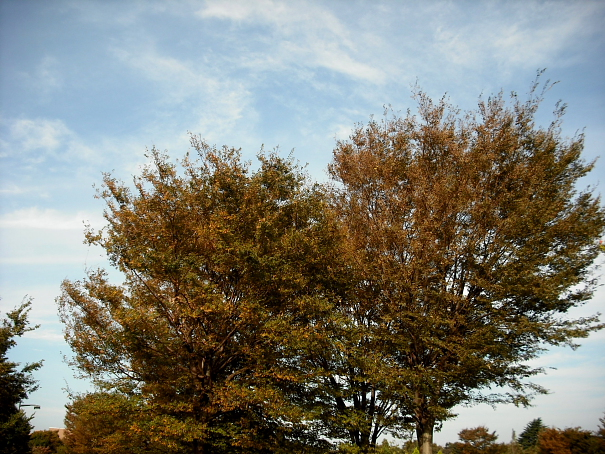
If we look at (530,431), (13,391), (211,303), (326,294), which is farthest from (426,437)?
(530,431)

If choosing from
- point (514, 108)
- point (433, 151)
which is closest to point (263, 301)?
point (433, 151)

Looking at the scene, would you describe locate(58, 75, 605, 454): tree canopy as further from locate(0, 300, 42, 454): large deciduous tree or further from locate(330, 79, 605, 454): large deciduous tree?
locate(0, 300, 42, 454): large deciduous tree

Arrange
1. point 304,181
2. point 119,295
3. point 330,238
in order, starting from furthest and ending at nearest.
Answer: point 304,181
point 330,238
point 119,295

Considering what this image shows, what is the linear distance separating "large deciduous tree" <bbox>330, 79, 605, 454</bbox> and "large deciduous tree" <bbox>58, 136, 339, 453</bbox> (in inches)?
133

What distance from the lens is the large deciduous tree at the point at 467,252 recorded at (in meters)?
Answer: 16.5

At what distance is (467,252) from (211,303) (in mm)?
11396

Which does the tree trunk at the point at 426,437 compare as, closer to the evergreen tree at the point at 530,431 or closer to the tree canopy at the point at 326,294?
the tree canopy at the point at 326,294

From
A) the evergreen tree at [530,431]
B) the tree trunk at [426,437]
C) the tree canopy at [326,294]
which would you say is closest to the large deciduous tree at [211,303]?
the tree canopy at [326,294]

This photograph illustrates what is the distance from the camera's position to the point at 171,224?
53.1 ft

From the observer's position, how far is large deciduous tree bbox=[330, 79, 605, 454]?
54.3ft

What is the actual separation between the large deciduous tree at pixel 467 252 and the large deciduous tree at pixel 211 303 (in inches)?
133

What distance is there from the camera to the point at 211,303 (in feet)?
48.1

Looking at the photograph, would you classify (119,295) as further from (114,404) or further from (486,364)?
(486,364)

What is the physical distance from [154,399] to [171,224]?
6816 mm
